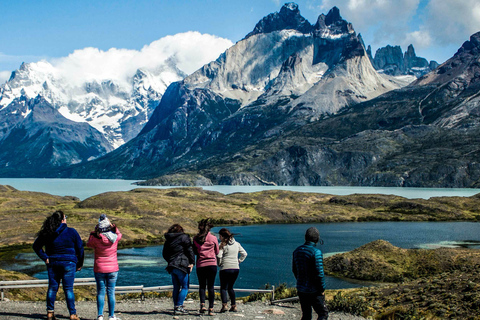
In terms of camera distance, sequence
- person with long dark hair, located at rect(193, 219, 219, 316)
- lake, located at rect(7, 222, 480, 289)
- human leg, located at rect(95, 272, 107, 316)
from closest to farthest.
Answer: human leg, located at rect(95, 272, 107, 316) < person with long dark hair, located at rect(193, 219, 219, 316) < lake, located at rect(7, 222, 480, 289)

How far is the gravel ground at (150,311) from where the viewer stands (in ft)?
74.0

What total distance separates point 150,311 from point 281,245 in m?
71.3

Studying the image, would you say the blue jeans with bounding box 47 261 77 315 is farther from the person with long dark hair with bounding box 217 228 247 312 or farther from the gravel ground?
the person with long dark hair with bounding box 217 228 247 312

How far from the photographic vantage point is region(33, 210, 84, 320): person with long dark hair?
20141mm

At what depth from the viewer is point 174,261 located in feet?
72.7

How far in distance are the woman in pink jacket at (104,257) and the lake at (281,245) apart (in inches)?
290

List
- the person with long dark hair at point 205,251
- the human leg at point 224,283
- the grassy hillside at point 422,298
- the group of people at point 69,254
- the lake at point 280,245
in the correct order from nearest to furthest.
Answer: the group of people at point 69,254 < the person with long dark hair at point 205,251 < the human leg at point 224,283 < the grassy hillside at point 422,298 < the lake at point 280,245

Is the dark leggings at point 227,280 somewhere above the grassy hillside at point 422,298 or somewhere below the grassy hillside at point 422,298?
above

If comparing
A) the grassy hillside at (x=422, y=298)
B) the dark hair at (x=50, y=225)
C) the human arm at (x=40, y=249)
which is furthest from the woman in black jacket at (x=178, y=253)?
the grassy hillside at (x=422, y=298)

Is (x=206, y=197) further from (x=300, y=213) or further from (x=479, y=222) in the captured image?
(x=479, y=222)

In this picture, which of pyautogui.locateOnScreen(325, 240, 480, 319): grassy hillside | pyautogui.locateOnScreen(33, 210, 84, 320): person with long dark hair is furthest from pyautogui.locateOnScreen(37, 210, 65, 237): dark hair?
pyautogui.locateOnScreen(325, 240, 480, 319): grassy hillside

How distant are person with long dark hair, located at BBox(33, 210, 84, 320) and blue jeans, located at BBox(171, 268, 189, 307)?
4.26m

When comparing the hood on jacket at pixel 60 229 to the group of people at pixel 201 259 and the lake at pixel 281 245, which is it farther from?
the lake at pixel 281 245

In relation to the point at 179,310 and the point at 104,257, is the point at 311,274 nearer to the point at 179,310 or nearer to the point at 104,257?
the point at 179,310
